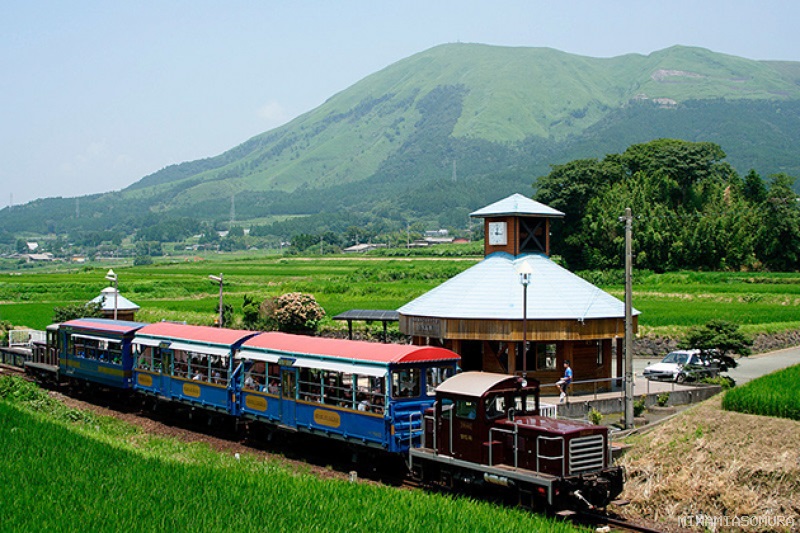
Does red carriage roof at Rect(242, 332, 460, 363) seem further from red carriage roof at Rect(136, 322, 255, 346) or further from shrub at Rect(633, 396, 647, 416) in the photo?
shrub at Rect(633, 396, 647, 416)

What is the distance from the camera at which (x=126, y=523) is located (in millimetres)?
14125

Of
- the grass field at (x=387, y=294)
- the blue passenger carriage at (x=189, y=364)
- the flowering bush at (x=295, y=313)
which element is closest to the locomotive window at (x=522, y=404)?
the blue passenger carriage at (x=189, y=364)

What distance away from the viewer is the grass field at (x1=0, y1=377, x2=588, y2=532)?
47.2ft

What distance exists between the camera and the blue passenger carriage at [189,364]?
27359 millimetres

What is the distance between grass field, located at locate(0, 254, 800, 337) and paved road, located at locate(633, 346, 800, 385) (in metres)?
1.99

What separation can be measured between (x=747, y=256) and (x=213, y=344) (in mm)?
63027

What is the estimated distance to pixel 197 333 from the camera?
96.6ft

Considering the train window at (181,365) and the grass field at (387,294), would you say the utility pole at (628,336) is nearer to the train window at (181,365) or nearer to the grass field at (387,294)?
the train window at (181,365)

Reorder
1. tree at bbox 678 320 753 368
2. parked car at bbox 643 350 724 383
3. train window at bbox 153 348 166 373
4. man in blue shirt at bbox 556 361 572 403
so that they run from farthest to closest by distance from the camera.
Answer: parked car at bbox 643 350 724 383 < tree at bbox 678 320 753 368 < train window at bbox 153 348 166 373 < man in blue shirt at bbox 556 361 572 403

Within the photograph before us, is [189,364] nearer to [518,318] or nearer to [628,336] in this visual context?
[518,318]

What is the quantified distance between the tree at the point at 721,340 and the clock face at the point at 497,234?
815 centimetres

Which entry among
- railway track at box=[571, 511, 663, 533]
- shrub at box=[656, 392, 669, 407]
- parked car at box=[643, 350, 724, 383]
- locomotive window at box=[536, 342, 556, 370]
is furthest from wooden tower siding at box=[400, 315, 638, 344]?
railway track at box=[571, 511, 663, 533]

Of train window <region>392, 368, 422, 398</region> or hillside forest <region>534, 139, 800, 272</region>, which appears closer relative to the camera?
train window <region>392, 368, 422, 398</region>

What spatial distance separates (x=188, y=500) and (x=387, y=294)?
179 feet
